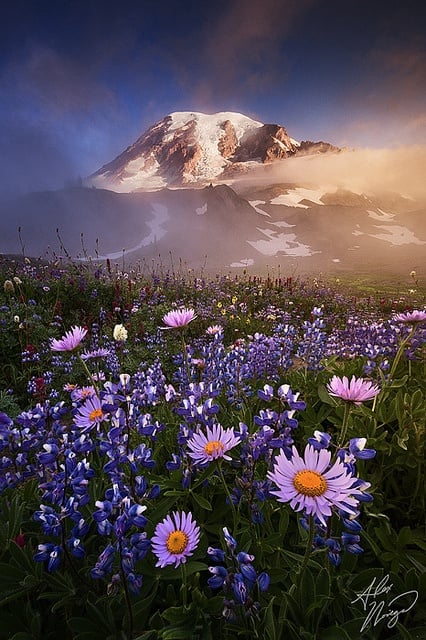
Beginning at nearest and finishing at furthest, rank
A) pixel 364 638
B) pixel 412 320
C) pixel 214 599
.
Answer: pixel 214 599
pixel 364 638
pixel 412 320

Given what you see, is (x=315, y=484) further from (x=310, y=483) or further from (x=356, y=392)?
(x=356, y=392)

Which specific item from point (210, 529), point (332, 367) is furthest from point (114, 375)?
point (210, 529)

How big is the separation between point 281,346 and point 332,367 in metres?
0.43

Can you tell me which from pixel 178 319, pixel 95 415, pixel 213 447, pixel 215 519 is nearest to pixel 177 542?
pixel 213 447

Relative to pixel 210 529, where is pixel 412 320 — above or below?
above

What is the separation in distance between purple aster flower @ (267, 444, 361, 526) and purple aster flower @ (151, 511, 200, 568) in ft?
0.80

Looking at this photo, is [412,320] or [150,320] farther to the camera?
[150,320]

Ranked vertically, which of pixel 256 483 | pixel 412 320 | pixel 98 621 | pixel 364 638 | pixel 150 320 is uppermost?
pixel 412 320

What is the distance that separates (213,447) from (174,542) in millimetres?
262

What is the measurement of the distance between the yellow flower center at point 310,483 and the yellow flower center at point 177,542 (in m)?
0.31

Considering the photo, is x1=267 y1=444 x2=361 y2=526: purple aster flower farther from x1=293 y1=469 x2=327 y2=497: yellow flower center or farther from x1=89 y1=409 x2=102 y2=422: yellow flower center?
x1=89 y1=409 x2=102 y2=422: yellow flower center

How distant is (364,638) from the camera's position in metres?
1.03

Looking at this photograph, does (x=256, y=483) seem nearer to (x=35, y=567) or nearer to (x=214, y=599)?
(x=214, y=599)
